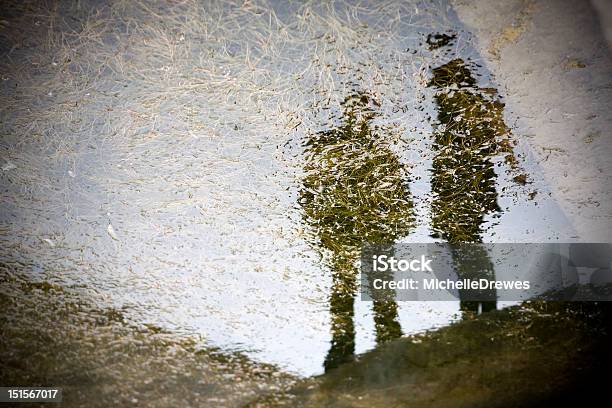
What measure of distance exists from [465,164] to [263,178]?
725mm

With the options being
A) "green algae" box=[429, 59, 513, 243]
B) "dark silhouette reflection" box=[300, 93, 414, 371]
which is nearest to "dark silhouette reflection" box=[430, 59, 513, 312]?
"green algae" box=[429, 59, 513, 243]

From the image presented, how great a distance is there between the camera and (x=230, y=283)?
1.60 m

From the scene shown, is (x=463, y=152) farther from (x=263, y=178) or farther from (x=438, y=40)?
(x=263, y=178)

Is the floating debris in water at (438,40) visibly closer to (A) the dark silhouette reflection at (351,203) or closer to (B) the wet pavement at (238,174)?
(B) the wet pavement at (238,174)

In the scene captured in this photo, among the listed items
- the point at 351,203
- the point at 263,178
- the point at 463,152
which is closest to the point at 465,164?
the point at 463,152

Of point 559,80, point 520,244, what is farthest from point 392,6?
point 520,244

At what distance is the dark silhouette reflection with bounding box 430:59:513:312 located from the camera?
5.11 feet

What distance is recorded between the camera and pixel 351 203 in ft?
5.42

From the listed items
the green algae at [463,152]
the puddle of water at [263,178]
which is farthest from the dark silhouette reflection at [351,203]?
the green algae at [463,152]

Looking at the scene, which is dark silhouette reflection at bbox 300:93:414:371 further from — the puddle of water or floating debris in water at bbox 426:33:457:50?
floating debris in water at bbox 426:33:457:50

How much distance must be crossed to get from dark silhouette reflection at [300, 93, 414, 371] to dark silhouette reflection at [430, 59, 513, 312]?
0.15 m

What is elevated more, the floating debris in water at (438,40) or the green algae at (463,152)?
the floating debris in water at (438,40)

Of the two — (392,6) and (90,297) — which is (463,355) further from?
(90,297)

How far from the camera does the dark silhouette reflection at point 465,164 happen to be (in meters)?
1.56
